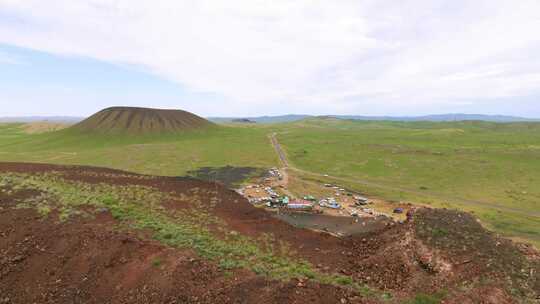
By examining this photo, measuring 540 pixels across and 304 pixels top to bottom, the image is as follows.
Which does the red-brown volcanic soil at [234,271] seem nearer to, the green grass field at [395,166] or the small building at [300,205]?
the small building at [300,205]

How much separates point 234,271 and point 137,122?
15158cm

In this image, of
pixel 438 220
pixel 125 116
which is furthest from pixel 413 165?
pixel 125 116

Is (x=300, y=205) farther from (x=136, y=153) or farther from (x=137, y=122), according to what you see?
(x=137, y=122)

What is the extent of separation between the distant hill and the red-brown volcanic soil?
126m

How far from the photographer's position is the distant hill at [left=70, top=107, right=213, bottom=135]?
5674 inches

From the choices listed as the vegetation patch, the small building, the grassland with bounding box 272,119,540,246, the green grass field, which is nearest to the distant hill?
the green grass field

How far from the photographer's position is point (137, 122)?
15138 centimetres

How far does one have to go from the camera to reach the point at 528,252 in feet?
73.0

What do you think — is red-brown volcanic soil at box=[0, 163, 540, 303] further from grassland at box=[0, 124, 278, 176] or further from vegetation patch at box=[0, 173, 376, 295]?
grassland at box=[0, 124, 278, 176]

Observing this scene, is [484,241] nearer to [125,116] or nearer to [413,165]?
[413,165]

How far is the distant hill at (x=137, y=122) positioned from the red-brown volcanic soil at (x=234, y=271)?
126026 millimetres

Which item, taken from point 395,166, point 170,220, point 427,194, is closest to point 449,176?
point 395,166

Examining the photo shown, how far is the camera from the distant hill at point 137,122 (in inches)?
5674

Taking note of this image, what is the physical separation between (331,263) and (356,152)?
277 ft
